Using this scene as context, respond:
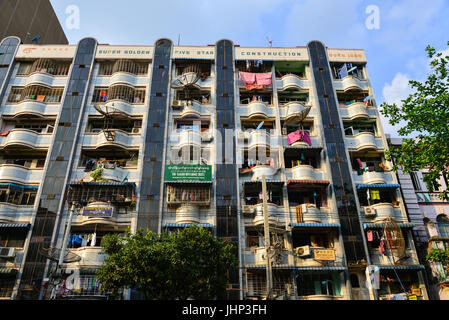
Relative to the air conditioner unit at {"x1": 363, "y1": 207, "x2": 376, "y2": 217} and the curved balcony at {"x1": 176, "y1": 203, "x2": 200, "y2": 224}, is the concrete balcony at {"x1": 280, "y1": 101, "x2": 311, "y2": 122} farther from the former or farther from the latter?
the curved balcony at {"x1": 176, "y1": 203, "x2": 200, "y2": 224}

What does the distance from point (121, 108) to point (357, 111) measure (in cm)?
2095

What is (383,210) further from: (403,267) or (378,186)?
(403,267)

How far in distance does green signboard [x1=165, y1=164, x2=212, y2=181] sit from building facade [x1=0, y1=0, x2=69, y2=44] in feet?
72.4

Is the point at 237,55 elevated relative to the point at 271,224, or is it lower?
elevated

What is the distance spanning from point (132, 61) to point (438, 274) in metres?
31.1

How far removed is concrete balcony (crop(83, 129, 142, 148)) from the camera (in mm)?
28141

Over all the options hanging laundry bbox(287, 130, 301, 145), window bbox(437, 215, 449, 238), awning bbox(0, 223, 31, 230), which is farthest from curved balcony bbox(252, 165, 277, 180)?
awning bbox(0, 223, 31, 230)

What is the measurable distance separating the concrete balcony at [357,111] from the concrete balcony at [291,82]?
433 cm

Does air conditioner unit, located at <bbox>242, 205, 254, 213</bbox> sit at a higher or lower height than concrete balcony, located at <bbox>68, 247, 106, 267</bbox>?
higher

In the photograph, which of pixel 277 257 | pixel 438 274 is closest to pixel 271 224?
pixel 277 257

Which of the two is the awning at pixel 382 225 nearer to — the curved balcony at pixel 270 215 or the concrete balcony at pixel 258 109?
the curved balcony at pixel 270 215

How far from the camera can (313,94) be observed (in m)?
31.6
